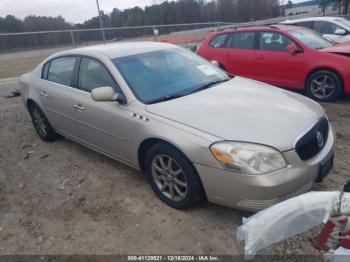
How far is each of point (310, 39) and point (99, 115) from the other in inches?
208

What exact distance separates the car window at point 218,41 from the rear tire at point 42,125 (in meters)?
4.64

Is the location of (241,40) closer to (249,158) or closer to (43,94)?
(43,94)

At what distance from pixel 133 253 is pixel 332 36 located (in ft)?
31.7

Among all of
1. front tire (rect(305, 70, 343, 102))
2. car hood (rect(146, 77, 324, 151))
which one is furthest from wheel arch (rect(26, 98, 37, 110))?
front tire (rect(305, 70, 343, 102))

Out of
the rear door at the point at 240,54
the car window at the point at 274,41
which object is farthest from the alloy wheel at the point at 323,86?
the rear door at the point at 240,54

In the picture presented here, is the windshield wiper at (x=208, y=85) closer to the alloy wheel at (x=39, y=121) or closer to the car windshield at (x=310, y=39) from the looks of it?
the alloy wheel at (x=39, y=121)

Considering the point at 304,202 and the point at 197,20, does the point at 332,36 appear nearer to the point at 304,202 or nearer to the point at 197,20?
the point at 304,202

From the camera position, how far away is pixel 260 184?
2.52 metres

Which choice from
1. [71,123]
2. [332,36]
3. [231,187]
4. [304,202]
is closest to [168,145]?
[231,187]

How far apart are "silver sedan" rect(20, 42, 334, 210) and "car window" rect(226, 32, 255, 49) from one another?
3479mm

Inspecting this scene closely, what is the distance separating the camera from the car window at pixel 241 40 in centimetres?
733

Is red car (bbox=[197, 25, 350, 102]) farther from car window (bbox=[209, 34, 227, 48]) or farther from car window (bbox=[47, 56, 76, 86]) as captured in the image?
car window (bbox=[47, 56, 76, 86])

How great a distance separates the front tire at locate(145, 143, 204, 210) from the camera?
287 centimetres

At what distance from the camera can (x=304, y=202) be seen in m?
1.78
